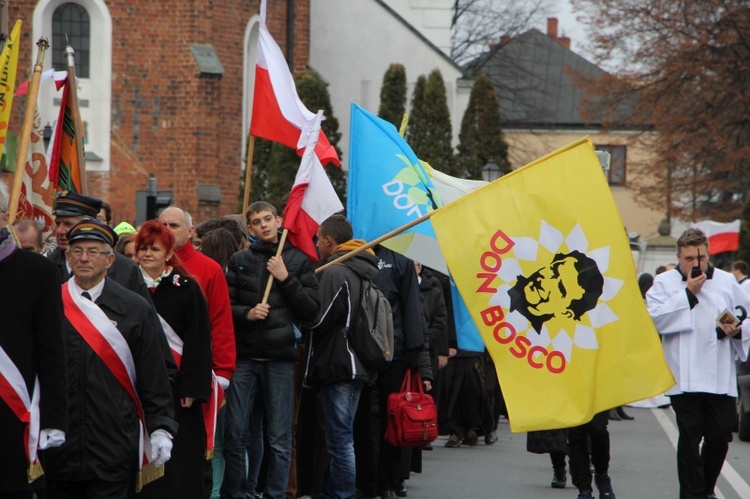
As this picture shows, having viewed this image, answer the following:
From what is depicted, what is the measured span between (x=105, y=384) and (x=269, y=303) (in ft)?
9.73

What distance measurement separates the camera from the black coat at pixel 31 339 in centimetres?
575

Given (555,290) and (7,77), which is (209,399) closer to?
(555,290)

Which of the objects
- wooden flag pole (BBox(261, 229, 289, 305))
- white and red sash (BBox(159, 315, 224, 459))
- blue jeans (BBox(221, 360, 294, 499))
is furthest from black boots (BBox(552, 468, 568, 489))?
white and red sash (BBox(159, 315, 224, 459))

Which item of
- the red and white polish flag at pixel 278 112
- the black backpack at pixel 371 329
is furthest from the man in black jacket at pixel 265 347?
the red and white polish flag at pixel 278 112

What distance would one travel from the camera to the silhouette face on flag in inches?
333

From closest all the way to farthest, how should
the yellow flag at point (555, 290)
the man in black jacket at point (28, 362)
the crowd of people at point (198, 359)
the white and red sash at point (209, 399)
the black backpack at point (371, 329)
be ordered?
1. the man in black jacket at point (28, 362)
2. the crowd of people at point (198, 359)
3. the white and red sash at point (209, 399)
4. the yellow flag at point (555, 290)
5. the black backpack at point (371, 329)

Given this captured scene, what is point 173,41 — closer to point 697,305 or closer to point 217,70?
point 217,70

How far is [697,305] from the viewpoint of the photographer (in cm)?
1022

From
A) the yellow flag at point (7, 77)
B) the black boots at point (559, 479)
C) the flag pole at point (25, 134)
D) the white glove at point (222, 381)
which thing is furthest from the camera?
the black boots at point (559, 479)

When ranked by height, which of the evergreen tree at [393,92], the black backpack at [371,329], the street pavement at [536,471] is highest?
the evergreen tree at [393,92]

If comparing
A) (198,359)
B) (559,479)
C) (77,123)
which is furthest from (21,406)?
(559,479)

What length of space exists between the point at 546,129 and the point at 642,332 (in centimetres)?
5871

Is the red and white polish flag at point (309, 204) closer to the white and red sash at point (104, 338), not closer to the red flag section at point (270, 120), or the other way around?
the red flag section at point (270, 120)

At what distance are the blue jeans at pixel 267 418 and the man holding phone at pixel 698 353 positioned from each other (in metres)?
2.63
